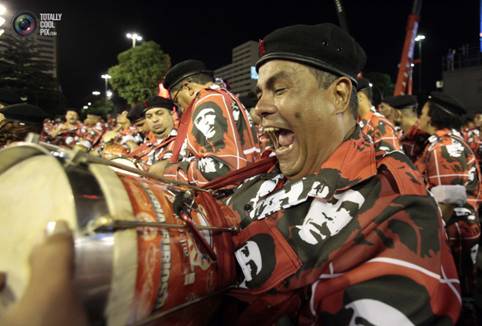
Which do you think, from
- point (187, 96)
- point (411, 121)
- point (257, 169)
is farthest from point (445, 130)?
point (257, 169)

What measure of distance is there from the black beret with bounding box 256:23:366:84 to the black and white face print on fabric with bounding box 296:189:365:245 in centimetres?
55

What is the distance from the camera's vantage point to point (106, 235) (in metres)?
0.96

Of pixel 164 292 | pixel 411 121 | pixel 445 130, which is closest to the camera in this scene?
pixel 164 292

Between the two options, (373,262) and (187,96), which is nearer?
(373,262)

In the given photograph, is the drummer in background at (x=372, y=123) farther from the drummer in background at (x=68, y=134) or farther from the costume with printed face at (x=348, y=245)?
the drummer in background at (x=68, y=134)

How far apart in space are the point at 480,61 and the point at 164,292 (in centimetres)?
3867

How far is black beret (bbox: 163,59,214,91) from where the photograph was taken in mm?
4215

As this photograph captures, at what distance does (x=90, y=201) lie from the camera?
3.26 feet

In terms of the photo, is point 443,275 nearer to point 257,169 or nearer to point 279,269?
point 279,269

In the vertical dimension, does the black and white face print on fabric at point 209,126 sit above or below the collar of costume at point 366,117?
above

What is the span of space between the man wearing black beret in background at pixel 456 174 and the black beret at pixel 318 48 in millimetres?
3077

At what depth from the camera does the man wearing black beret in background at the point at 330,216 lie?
132cm

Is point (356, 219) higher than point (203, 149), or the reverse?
point (356, 219)

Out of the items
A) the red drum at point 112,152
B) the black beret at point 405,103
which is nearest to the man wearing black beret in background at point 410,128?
the black beret at point 405,103
